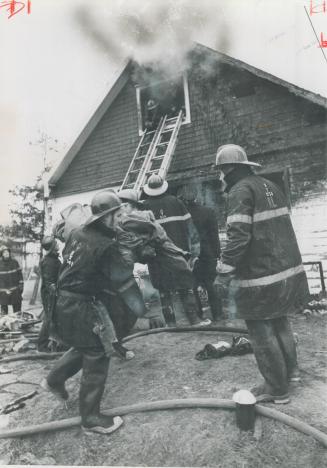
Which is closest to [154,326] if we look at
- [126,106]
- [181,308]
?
[181,308]

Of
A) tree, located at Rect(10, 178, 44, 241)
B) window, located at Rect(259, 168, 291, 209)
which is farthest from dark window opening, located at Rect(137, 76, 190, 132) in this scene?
tree, located at Rect(10, 178, 44, 241)

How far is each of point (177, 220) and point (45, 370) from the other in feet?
7.77

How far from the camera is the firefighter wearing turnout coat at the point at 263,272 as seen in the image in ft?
8.51

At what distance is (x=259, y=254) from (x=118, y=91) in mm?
7094

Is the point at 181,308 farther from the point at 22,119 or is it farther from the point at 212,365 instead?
the point at 22,119

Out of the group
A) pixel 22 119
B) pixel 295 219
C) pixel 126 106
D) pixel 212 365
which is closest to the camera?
pixel 212 365

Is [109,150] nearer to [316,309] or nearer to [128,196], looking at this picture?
[128,196]

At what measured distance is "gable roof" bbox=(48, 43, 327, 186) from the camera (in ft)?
19.6

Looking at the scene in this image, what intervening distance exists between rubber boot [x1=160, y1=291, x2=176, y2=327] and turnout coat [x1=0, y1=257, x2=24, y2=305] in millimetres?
3901

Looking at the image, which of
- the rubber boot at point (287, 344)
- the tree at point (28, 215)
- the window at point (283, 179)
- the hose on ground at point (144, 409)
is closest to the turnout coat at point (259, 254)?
the rubber boot at point (287, 344)

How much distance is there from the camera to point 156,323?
5000 mm

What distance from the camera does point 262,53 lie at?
A: 4.47 m

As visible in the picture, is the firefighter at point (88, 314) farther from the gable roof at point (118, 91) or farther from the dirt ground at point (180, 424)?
the gable roof at point (118, 91)

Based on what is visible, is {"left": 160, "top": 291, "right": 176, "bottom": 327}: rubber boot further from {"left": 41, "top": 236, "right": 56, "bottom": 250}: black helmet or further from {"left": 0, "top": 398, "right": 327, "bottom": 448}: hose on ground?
{"left": 0, "top": 398, "right": 327, "bottom": 448}: hose on ground
